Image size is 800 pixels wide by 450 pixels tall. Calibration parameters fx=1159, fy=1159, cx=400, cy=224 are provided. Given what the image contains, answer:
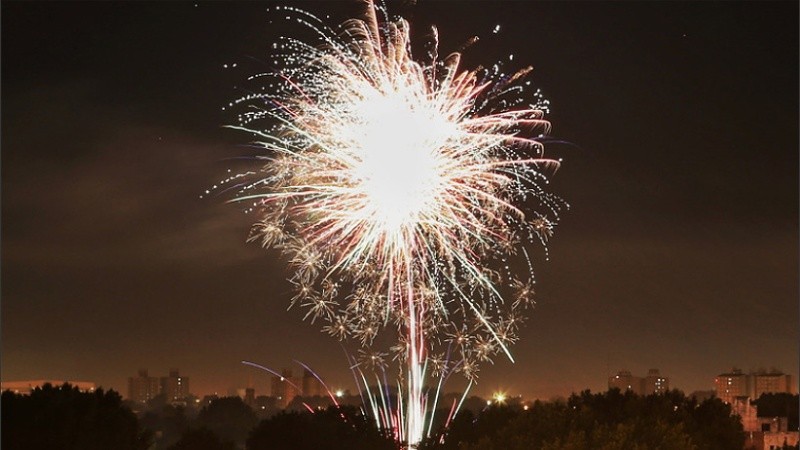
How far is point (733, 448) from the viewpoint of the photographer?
51969 mm

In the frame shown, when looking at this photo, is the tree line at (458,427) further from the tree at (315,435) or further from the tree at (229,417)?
the tree at (229,417)

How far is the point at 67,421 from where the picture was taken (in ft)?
127

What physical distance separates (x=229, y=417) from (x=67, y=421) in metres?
72.6

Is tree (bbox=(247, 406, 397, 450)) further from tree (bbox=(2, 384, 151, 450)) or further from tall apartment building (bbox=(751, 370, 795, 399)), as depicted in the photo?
tall apartment building (bbox=(751, 370, 795, 399))

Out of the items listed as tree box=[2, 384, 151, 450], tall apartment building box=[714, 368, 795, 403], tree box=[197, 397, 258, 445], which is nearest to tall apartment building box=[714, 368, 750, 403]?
tall apartment building box=[714, 368, 795, 403]

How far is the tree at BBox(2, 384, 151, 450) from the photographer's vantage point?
36812 mm

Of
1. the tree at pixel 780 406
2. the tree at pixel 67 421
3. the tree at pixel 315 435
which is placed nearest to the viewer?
the tree at pixel 67 421

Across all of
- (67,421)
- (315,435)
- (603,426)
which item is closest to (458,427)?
(315,435)

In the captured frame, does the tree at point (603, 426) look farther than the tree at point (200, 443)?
No

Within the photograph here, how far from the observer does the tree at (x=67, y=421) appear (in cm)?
3681

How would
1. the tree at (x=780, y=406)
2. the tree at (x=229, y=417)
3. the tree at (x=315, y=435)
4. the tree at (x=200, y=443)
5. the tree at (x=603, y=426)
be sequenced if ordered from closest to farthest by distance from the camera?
the tree at (x=603, y=426) → the tree at (x=200, y=443) → the tree at (x=315, y=435) → the tree at (x=780, y=406) → the tree at (x=229, y=417)

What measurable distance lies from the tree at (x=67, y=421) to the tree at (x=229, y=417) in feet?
206

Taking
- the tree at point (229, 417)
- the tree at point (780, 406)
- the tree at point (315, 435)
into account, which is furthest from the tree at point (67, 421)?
the tree at point (229, 417)

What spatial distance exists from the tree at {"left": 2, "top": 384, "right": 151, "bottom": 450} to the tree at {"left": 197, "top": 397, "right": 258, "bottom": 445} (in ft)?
206
